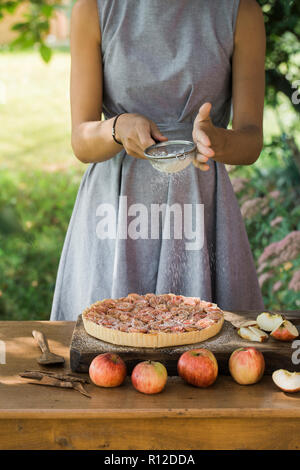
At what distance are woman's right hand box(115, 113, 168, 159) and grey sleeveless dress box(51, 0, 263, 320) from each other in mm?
244

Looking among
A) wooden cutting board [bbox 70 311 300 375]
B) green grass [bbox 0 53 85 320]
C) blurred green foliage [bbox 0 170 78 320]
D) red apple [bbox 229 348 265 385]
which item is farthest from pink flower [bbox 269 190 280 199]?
red apple [bbox 229 348 265 385]

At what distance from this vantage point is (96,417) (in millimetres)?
1320

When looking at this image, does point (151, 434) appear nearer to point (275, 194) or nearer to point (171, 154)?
point (171, 154)

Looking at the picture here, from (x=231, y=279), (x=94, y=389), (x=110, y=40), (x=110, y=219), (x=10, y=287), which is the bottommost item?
(x=10, y=287)

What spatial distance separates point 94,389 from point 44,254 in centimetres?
355

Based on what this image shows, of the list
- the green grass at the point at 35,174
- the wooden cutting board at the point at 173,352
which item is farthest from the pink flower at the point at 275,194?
the wooden cutting board at the point at 173,352

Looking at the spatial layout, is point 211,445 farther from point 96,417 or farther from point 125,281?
point 125,281

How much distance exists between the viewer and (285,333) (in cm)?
162

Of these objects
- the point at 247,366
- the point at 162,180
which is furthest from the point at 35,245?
the point at 247,366

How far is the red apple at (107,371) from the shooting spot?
1424mm

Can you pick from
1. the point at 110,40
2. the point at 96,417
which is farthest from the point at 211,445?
the point at 110,40

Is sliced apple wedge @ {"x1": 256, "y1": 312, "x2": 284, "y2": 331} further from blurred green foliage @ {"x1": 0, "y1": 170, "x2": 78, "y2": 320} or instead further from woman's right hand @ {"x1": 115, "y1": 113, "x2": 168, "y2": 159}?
blurred green foliage @ {"x1": 0, "y1": 170, "x2": 78, "y2": 320}

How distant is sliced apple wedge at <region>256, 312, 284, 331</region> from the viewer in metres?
1.70

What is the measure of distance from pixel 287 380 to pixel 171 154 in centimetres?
63
